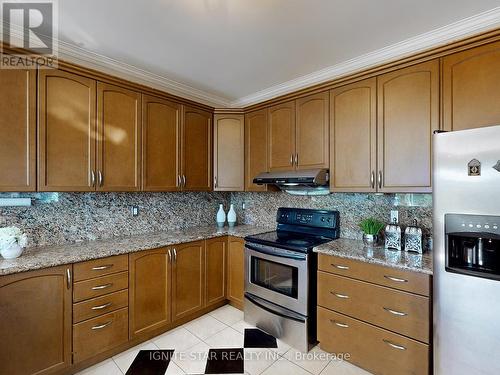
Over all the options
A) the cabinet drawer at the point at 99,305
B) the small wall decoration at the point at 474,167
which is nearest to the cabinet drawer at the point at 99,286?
the cabinet drawer at the point at 99,305

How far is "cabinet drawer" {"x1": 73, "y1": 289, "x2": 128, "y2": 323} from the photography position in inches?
72.6

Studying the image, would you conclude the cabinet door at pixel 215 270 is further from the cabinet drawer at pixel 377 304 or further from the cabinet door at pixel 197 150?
the cabinet drawer at pixel 377 304

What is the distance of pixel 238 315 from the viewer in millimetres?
2715

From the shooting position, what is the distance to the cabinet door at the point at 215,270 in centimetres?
272

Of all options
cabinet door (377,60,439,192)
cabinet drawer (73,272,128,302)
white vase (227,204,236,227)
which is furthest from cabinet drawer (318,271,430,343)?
cabinet drawer (73,272,128,302)

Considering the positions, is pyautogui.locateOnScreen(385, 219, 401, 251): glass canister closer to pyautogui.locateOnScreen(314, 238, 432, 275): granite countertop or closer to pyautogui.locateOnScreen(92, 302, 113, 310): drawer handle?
pyautogui.locateOnScreen(314, 238, 432, 275): granite countertop

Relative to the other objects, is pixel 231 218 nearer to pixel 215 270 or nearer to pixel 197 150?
pixel 215 270

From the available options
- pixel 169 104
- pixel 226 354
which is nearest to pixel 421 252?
pixel 226 354

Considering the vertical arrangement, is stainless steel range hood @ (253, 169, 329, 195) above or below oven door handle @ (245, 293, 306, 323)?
above

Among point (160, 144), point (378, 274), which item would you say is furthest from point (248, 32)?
point (378, 274)

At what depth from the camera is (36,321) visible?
65.8 inches

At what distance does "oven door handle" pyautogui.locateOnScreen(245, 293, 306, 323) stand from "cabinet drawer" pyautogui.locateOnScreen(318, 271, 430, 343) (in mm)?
232

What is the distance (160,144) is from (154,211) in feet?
2.53

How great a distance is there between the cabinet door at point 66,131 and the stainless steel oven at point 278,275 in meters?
1.61
